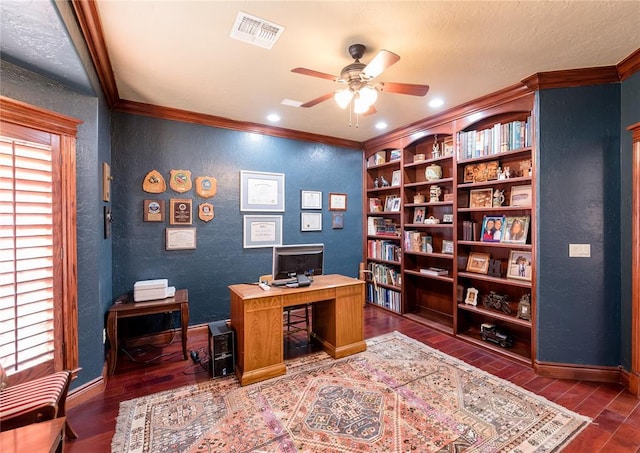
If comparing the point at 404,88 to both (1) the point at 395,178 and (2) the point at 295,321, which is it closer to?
(1) the point at 395,178

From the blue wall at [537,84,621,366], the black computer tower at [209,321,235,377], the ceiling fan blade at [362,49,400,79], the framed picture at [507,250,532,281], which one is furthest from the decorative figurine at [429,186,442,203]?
the black computer tower at [209,321,235,377]

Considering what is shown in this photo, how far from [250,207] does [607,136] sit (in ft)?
12.3

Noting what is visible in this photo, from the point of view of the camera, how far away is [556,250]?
267cm

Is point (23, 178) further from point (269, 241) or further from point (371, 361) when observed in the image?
point (371, 361)

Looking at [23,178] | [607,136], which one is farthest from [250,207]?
[607,136]

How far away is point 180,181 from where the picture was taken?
353 cm

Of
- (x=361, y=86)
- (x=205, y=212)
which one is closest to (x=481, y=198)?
(x=361, y=86)

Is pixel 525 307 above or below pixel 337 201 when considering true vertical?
below

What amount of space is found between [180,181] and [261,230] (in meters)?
1.18

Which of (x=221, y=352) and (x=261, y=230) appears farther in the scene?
(x=261, y=230)

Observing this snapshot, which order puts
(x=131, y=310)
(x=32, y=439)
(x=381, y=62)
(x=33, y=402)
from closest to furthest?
(x=32, y=439) → (x=33, y=402) → (x=381, y=62) → (x=131, y=310)

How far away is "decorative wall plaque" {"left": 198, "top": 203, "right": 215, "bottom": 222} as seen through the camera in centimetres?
365

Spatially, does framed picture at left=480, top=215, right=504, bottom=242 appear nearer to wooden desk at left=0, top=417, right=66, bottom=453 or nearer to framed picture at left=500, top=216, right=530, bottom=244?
framed picture at left=500, top=216, right=530, bottom=244

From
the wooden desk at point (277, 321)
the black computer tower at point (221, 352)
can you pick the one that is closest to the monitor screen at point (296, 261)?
the wooden desk at point (277, 321)
